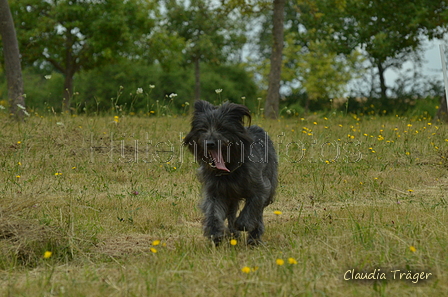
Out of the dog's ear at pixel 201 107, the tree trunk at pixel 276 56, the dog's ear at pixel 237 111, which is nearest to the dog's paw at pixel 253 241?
the dog's ear at pixel 237 111

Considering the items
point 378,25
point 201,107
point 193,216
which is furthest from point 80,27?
point 201,107

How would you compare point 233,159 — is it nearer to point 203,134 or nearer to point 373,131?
point 203,134

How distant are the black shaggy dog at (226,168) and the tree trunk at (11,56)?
8.61m

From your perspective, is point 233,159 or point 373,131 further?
point 373,131

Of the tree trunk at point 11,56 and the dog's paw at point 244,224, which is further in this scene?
the tree trunk at point 11,56

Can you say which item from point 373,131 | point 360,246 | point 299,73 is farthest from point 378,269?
point 299,73

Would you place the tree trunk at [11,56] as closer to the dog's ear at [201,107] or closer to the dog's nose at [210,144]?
the dog's ear at [201,107]

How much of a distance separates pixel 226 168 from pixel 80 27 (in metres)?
19.9

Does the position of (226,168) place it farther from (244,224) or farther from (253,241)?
(253,241)

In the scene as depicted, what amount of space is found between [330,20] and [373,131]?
31.2ft

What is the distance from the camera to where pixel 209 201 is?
18.2 feet

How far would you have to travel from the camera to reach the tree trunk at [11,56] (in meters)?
13.1

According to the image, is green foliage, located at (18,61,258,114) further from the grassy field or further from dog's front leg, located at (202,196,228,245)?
dog's front leg, located at (202,196,228,245)

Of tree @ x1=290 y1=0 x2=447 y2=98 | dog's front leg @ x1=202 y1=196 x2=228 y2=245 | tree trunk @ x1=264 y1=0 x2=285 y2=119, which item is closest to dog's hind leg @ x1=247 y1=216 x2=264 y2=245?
dog's front leg @ x1=202 y1=196 x2=228 y2=245
